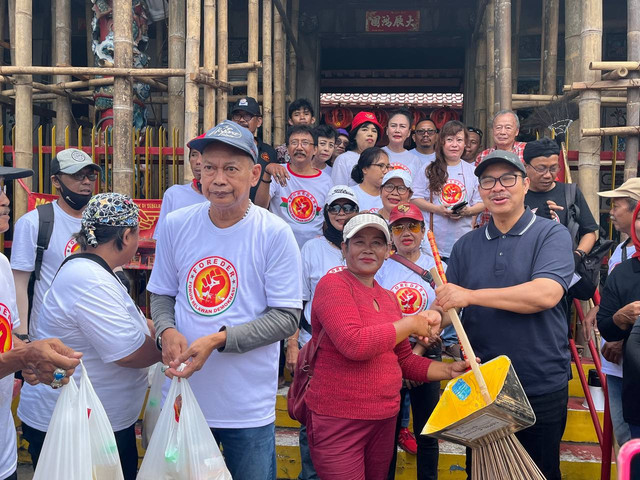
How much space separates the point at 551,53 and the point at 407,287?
5041mm

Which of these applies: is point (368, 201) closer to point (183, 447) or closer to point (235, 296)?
point (235, 296)

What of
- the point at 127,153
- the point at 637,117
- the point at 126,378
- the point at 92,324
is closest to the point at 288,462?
the point at 126,378

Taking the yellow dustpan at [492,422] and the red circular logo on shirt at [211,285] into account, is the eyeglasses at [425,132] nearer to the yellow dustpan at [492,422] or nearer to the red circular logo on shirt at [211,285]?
the yellow dustpan at [492,422]

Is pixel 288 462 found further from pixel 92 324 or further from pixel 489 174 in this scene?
pixel 489 174

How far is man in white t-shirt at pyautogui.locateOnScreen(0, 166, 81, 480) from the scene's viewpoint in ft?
7.02

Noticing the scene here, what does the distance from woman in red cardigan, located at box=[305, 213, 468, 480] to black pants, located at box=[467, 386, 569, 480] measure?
0.43 meters

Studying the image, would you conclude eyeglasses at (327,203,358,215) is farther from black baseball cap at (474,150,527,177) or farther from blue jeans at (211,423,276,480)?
blue jeans at (211,423,276,480)

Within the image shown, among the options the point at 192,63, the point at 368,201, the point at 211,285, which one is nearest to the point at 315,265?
the point at 368,201

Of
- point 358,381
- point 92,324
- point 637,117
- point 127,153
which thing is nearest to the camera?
point 92,324

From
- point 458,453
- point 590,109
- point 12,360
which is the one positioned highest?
point 590,109

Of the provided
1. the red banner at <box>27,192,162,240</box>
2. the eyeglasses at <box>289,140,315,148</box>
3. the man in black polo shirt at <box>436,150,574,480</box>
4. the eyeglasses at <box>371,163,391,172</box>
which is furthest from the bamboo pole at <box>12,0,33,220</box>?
the man in black polo shirt at <box>436,150,574,480</box>

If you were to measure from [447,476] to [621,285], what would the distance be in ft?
5.63

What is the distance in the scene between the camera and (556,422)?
2689 mm

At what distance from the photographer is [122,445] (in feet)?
8.66
